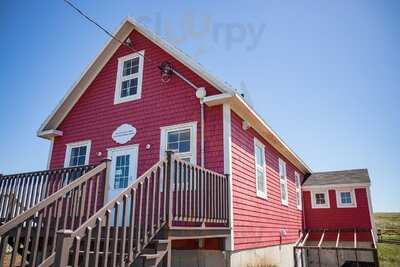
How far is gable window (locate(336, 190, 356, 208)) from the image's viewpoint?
16.2 meters

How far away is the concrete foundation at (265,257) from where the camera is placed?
7.04 m

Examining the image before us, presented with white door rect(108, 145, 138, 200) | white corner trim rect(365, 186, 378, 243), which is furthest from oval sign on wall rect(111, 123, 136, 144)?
white corner trim rect(365, 186, 378, 243)

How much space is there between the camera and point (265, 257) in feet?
29.8

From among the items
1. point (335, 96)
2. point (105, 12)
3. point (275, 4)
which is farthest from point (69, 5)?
point (335, 96)

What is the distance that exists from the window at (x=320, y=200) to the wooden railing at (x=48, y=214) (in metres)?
14.6

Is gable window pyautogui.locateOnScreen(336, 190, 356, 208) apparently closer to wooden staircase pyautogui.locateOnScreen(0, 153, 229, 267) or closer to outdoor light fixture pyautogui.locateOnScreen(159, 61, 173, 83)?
wooden staircase pyautogui.locateOnScreen(0, 153, 229, 267)

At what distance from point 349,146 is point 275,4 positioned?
13381mm

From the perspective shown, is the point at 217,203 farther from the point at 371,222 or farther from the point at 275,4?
the point at 371,222

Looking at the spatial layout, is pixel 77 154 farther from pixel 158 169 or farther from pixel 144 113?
pixel 158 169

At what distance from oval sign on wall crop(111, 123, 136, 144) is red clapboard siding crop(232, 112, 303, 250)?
313cm

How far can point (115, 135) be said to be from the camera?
352 inches

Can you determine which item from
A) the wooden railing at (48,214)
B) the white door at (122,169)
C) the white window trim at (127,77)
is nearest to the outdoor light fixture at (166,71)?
the white window trim at (127,77)

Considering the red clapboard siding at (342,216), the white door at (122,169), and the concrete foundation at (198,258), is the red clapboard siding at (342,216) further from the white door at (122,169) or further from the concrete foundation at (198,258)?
the white door at (122,169)

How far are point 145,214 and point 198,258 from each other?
3136 millimetres
